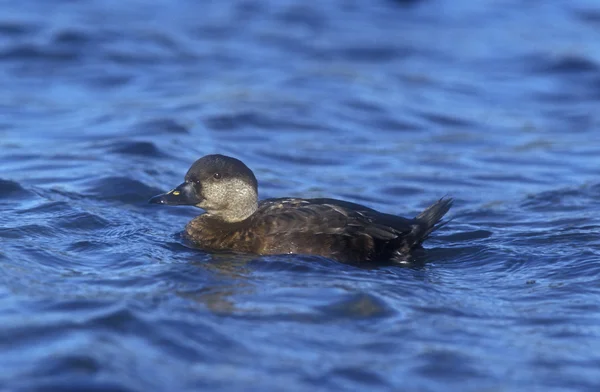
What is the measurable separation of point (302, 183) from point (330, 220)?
3436 mm

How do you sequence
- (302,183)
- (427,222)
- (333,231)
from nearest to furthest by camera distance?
(333,231)
(427,222)
(302,183)

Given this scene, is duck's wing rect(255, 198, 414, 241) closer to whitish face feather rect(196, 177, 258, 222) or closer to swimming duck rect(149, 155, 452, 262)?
swimming duck rect(149, 155, 452, 262)

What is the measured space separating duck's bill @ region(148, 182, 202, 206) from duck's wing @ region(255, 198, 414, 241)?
56 cm

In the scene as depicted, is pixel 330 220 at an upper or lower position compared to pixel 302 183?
upper

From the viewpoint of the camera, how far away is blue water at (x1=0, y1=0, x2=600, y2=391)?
19.3 ft

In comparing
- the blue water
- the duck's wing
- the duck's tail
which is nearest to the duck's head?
the duck's wing

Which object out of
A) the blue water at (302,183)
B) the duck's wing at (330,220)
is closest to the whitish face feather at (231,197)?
the duck's wing at (330,220)

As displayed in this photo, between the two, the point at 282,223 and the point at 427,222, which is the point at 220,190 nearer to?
the point at 282,223

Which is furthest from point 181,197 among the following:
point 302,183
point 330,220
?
point 302,183

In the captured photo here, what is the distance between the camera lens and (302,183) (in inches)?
437

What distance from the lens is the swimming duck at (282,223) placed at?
7625mm

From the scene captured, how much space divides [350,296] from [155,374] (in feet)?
5.76

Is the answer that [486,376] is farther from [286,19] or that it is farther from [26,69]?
[286,19]

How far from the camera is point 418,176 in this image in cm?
1159
